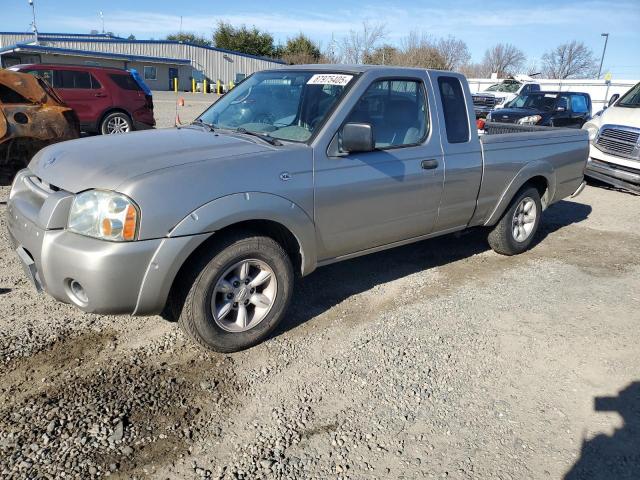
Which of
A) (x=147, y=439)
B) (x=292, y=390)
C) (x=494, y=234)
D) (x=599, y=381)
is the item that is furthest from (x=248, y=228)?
(x=494, y=234)

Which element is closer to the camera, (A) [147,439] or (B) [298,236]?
(A) [147,439]

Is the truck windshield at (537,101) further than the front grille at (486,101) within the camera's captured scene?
No

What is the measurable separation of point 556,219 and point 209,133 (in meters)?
5.80

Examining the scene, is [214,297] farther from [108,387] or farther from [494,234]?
[494,234]

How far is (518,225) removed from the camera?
5.77 metres

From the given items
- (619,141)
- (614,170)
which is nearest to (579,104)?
(619,141)

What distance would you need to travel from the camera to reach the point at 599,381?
11.1 ft

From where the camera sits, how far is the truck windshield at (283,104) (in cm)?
383

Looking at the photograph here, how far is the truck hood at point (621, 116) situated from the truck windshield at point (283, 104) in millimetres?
7612

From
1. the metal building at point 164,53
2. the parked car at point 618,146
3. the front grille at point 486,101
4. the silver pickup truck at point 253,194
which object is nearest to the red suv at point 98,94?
the silver pickup truck at point 253,194

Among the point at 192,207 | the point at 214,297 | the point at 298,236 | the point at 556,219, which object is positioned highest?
the point at 192,207

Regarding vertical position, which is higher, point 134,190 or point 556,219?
point 134,190

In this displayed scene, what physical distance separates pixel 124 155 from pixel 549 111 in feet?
42.7

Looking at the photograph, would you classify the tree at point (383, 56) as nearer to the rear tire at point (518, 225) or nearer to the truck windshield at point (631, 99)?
the truck windshield at point (631, 99)
